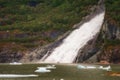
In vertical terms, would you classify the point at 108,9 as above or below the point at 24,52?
above

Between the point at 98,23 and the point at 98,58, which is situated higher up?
the point at 98,23

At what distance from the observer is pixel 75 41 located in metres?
189

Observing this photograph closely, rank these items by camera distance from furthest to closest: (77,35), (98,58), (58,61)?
1. (77,35)
2. (58,61)
3. (98,58)

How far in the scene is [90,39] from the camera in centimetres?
17988

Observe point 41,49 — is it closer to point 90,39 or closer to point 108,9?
point 90,39

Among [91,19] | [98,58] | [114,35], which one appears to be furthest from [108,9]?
[98,58]

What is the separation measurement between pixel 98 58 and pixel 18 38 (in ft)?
136

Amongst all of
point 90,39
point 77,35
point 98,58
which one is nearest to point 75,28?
point 77,35

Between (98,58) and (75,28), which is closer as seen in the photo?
(98,58)

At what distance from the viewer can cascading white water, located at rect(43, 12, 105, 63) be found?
179288 mm

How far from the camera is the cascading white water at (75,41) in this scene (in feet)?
588

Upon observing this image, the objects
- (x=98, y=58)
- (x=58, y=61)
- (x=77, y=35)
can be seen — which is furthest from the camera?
(x=77, y=35)

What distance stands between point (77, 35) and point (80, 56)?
21.0 meters

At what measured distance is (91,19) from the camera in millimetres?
198750
